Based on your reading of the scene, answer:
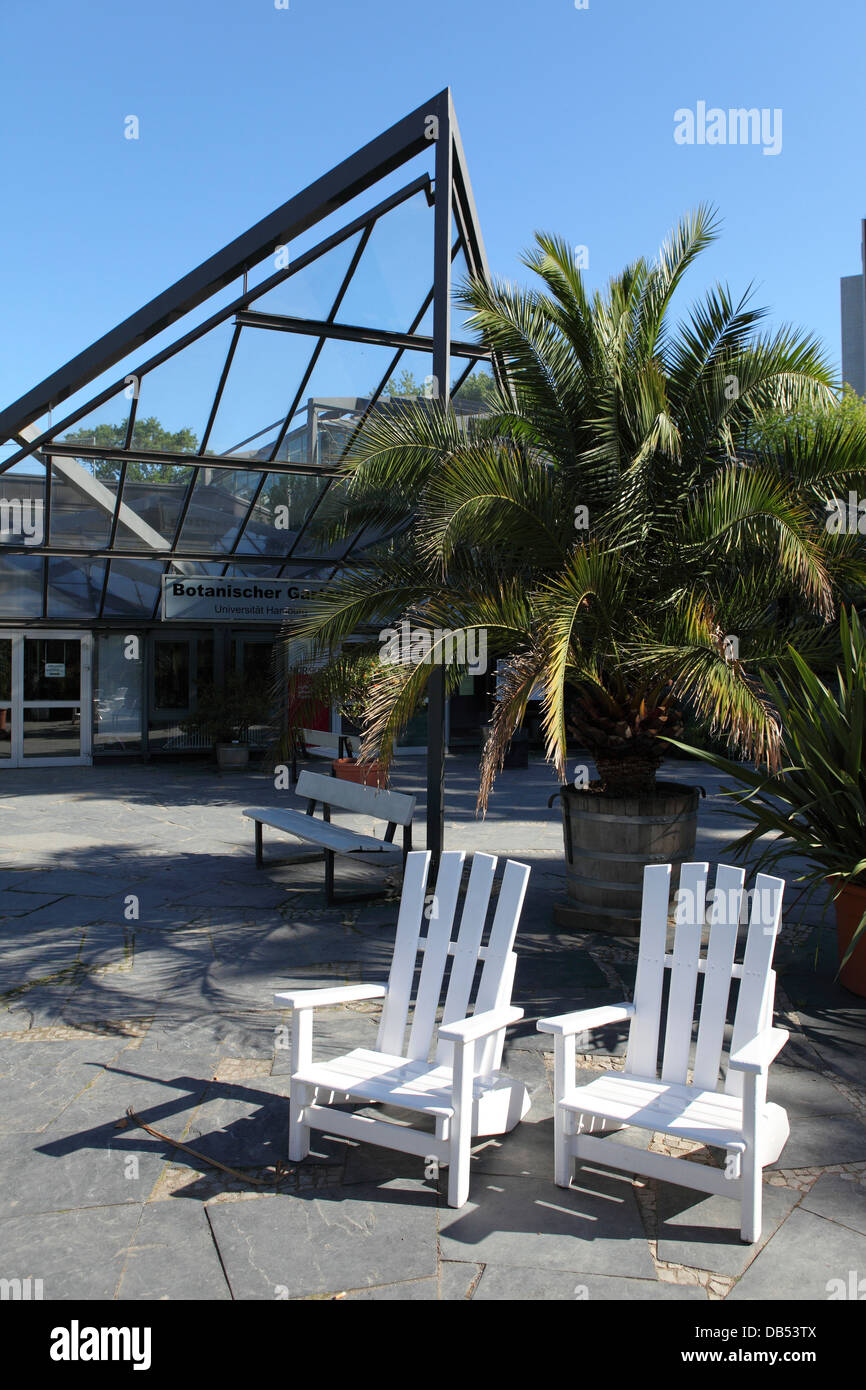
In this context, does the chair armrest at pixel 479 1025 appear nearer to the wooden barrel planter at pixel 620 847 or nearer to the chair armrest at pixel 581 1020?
the chair armrest at pixel 581 1020

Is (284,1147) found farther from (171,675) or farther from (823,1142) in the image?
(171,675)

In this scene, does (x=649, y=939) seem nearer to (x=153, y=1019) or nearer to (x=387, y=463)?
(x=153, y=1019)

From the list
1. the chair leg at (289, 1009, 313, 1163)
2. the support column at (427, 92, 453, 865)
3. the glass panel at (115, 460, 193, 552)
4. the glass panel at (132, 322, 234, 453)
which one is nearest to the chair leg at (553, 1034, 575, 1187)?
the chair leg at (289, 1009, 313, 1163)

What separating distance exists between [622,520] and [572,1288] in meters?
4.61

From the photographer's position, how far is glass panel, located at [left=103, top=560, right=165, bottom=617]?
15.5 m

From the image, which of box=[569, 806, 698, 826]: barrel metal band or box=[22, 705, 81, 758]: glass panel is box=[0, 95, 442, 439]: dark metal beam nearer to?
box=[569, 806, 698, 826]: barrel metal band

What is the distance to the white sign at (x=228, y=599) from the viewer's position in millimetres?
14422

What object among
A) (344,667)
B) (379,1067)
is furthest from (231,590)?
(379,1067)

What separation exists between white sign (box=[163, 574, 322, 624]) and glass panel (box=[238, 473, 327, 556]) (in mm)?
523

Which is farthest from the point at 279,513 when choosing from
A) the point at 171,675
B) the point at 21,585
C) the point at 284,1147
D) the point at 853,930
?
the point at 284,1147

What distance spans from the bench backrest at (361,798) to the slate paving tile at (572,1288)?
4.49 metres

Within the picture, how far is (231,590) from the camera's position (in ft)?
48.5

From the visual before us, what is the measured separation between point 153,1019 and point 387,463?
3950 millimetres

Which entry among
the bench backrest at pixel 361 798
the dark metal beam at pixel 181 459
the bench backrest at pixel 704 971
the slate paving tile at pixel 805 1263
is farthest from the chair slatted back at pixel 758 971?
the dark metal beam at pixel 181 459
